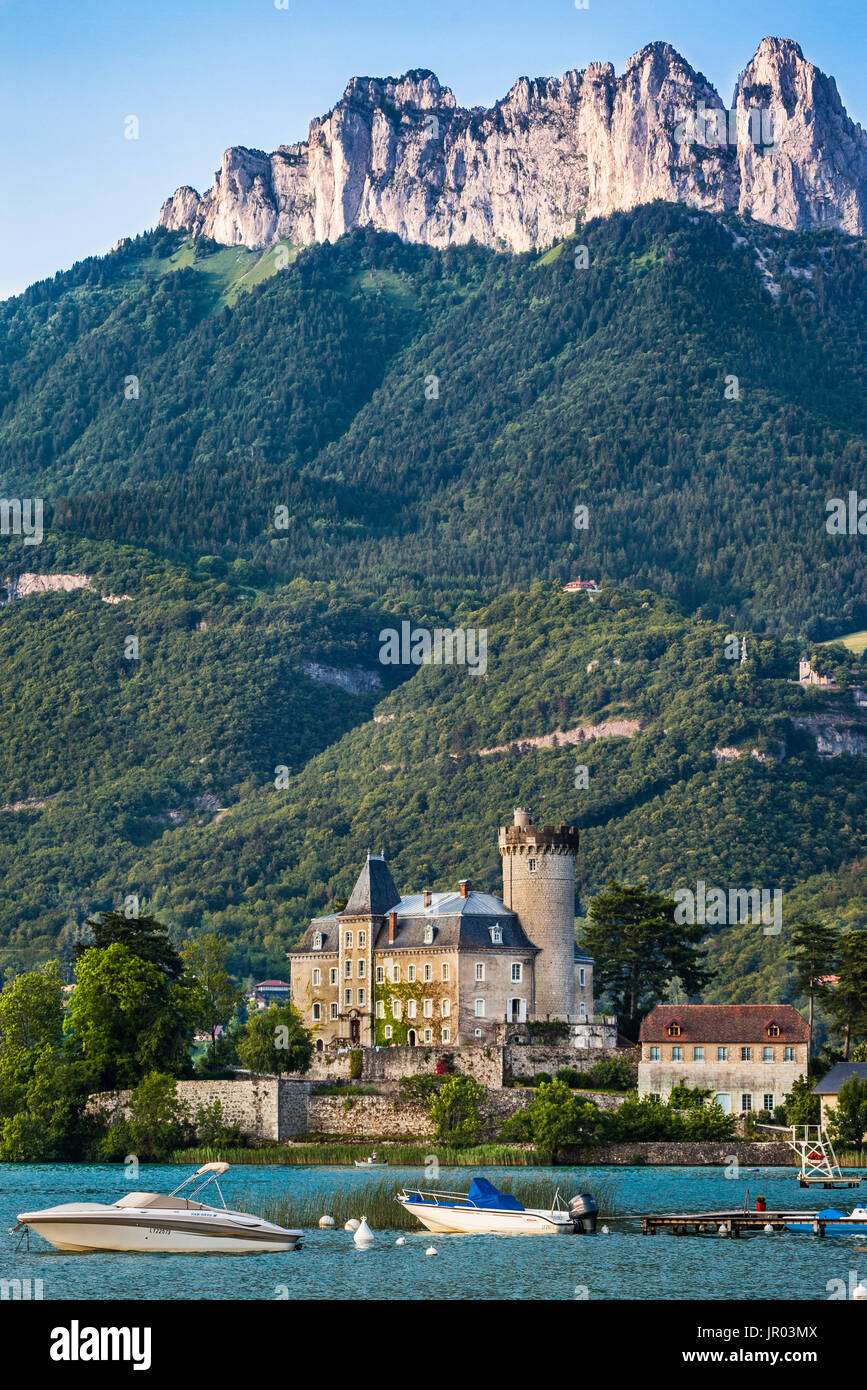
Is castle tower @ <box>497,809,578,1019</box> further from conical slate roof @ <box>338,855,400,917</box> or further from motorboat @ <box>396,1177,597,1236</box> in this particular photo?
motorboat @ <box>396,1177,597,1236</box>

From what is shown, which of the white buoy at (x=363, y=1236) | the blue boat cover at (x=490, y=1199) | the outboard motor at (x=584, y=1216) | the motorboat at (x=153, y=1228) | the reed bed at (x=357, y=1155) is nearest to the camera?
the motorboat at (x=153, y=1228)

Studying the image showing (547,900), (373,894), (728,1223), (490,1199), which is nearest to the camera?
(728,1223)

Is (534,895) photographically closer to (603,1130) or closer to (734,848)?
(603,1130)

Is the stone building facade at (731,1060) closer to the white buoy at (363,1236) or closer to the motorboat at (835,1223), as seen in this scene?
the motorboat at (835,1223)

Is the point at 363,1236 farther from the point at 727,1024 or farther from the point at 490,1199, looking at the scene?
the point at 727,1024

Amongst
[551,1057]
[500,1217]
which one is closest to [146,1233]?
[500,1217]

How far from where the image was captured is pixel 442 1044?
352 ft

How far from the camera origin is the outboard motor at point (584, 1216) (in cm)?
6806

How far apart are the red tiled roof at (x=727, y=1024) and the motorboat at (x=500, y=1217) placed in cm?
3459

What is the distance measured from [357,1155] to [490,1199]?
26622 mm

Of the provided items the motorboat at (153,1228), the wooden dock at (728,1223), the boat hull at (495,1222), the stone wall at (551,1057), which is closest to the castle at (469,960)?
the stone wall at (551,1057)

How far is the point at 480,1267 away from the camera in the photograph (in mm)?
60250
